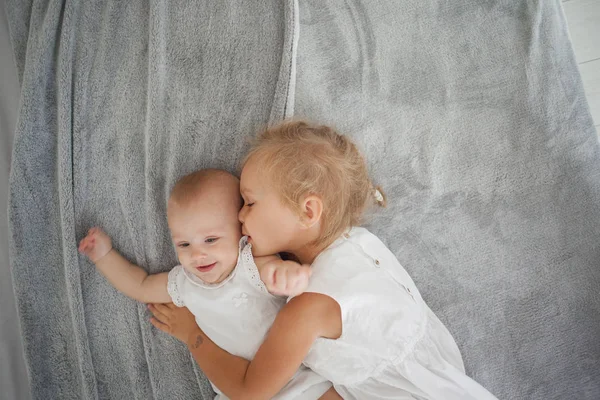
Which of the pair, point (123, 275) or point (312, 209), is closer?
point (312, 209)

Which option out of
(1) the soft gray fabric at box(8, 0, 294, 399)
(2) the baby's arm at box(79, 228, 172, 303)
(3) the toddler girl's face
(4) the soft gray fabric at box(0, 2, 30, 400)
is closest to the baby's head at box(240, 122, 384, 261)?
(3) the toddler girl's face

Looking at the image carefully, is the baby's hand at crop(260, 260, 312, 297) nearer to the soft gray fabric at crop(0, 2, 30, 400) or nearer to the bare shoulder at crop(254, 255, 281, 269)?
the bare shoulder at crop(254, 255, 281, 269)

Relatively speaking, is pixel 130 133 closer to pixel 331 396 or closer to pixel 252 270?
pixel 252 270

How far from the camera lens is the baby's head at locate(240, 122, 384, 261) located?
0.97m

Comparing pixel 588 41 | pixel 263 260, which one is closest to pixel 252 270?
pixel 263 260

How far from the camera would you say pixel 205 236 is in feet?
3.30

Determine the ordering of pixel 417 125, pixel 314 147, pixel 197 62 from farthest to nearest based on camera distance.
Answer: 1. pixel 417 125
2. pixel 197 62
3. pixel 314 147

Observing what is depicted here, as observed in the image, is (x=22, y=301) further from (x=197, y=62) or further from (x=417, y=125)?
(x=417, y=125)

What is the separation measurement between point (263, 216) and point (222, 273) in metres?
0.16

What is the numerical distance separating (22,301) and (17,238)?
0.14 meters

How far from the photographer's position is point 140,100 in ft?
→ 3.69

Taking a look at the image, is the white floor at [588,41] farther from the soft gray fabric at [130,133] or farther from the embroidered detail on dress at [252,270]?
the embroidered detail on dress at [252,270]

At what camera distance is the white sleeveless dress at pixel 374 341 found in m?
0.95

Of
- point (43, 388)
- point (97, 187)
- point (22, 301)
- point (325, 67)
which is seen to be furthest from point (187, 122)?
point (43, 388)
